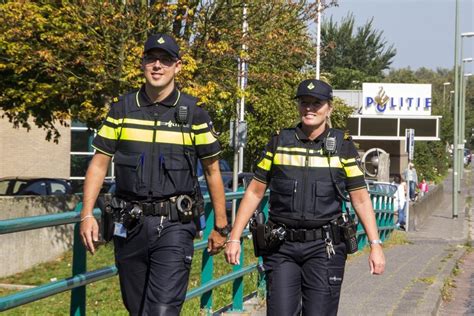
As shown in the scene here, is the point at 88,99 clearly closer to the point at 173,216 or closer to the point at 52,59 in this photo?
the point at 52,59

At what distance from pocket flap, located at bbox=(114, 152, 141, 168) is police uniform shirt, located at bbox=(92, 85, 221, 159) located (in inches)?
1.8

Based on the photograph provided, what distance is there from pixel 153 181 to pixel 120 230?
31 centimetres

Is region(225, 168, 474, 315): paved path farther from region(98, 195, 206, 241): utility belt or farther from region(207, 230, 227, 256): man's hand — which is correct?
region(98, 195, 206, 241): utility belt

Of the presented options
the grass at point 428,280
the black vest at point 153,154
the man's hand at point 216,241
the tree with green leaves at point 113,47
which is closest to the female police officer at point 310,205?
the man's hand at point 216,241

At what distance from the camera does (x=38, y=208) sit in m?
17.4

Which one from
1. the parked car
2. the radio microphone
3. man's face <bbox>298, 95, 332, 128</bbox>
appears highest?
man's face <bbox>298, 95, 332, 128</bbox>

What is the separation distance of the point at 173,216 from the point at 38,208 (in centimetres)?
1288

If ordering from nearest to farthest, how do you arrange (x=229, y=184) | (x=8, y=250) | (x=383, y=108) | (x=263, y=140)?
(x=8, y=250), (x=229, y=184), (x=263, y=140), (x=383, y=108)

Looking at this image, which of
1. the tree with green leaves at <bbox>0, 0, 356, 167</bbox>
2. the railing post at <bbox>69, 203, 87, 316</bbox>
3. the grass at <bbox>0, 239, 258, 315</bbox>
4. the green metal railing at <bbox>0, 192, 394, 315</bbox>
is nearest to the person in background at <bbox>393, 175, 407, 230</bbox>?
the tree with green leaves at <bbox>0, 0, 356, 167</bbox>

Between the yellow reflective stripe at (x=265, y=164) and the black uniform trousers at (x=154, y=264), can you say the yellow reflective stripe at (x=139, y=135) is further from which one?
the yellow reflective stripe at (x=265, y=164)

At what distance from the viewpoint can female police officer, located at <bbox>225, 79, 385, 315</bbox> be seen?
17.9 ft

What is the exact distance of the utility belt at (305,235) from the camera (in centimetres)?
548

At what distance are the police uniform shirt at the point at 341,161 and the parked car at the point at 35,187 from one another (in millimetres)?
16330

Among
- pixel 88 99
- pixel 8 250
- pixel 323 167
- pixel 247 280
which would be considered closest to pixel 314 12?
pixel 88 99
